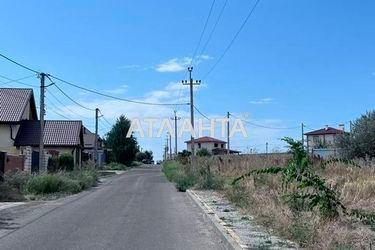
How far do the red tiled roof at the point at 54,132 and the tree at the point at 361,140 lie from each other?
95.0 feet

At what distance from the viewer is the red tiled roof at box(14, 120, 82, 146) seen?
5475 centimetres

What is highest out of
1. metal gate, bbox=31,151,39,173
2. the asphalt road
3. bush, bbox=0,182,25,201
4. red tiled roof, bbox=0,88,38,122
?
red tiled roof, bbox=0,88,38,122

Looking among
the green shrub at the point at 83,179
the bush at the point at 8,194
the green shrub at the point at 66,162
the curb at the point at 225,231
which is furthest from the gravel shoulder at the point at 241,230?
the green shrub at the point at 66,162

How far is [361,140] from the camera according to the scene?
39469 millimetres

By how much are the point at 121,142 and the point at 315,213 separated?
93055 mm

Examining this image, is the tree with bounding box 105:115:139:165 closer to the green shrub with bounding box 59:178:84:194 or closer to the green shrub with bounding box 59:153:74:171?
the green shrub with bounding box 59:153:74:171

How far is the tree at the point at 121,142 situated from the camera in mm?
103312

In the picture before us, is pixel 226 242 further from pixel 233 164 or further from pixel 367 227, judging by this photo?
pixel 233 164

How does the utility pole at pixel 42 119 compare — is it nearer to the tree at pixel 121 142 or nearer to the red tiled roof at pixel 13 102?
the red tiled roof at pixel 13 102

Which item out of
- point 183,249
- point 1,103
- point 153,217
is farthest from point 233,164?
point 1,103

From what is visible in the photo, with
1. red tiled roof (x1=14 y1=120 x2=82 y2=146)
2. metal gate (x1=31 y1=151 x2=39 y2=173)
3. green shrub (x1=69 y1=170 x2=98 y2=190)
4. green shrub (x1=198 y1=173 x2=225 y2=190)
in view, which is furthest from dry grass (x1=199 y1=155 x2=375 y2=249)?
red tiled roof (x1=14 y1=120 x2=82 y2=146)

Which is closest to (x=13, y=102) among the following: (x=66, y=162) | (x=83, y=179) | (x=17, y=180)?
(x=66, y=162)

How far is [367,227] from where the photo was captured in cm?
1103

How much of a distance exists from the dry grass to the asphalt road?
1.30 meters
